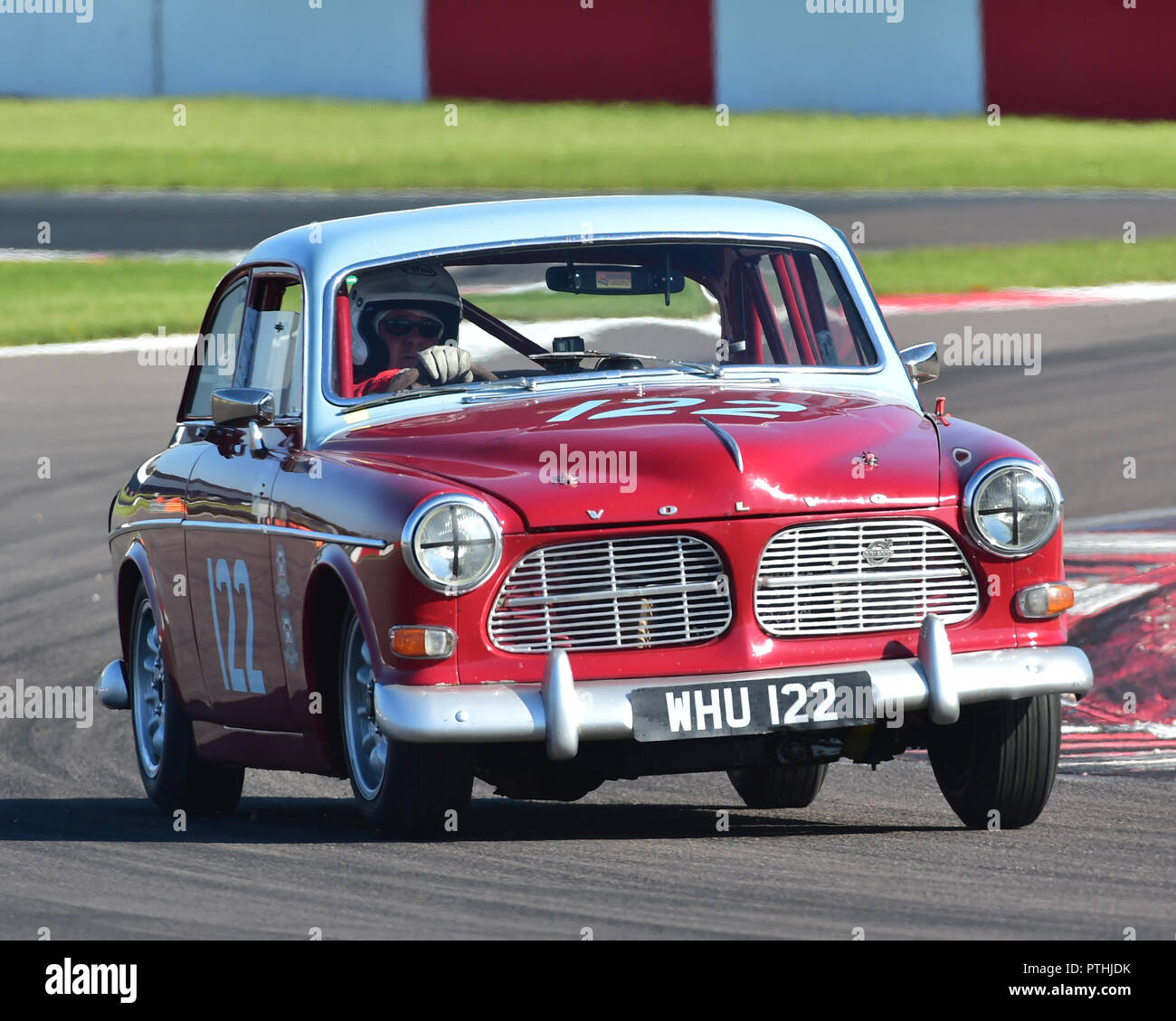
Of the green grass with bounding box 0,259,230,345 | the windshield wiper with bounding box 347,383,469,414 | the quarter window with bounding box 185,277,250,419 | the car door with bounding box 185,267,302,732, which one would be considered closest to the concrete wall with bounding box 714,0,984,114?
the green grass with bounding box 0,259,230,345

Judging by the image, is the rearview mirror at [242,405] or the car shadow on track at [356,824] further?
the rearview mirror at [242,405]

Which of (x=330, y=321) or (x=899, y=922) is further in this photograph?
(x=330, y=321)

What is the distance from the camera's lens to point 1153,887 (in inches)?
221

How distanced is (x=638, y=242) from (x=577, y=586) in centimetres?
167

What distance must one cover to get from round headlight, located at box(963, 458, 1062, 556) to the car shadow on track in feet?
2.83

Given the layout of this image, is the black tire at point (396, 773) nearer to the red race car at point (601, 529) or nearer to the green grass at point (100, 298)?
the red race car at point (601, 529)

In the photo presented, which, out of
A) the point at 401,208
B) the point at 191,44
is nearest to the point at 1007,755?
the point at 401,208

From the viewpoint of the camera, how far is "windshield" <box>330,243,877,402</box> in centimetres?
716

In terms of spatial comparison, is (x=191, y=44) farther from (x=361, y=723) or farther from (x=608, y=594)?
(x=608, y=594)

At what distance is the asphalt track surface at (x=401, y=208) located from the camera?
1051 inches

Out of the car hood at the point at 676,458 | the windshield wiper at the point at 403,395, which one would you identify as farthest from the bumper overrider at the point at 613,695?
the windshield wiper at the point at 403,395

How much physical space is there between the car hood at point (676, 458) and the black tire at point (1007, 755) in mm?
649
